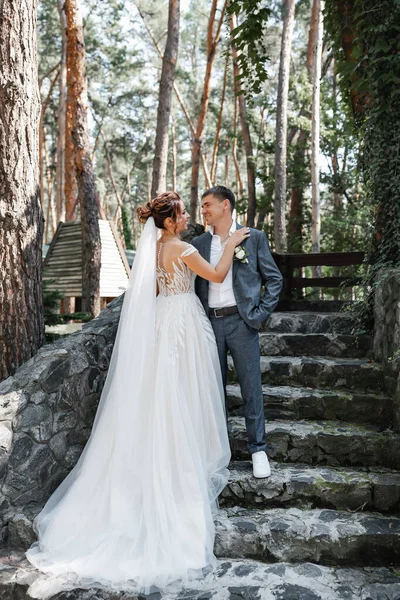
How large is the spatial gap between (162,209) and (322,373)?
2.18m

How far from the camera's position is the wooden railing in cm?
714

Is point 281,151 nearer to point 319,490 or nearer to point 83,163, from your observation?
point 83,163

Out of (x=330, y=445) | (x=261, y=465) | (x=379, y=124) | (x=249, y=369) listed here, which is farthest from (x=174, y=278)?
(x=379, y=124)

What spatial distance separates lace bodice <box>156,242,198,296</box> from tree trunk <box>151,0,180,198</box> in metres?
6.42

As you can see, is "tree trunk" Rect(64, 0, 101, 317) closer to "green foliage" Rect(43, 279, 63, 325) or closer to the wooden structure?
the wooden structure

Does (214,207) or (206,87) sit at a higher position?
(206,87)

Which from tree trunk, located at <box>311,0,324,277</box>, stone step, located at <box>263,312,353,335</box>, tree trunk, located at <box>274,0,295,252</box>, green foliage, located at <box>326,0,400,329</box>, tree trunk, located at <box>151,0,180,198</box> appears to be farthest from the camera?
tree trunk, located at <box>311,0,324,277</box>

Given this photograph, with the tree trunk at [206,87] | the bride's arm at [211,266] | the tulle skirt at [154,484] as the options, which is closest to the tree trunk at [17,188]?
the tulle skirt at [154,484]

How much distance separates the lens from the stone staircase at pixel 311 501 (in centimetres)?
304

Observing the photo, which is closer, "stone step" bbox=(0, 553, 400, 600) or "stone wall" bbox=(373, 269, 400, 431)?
"stone step" bbox=(0, 553, 400, 600)

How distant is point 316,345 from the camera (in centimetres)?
546

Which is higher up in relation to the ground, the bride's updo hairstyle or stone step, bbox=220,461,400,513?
the bride's updo hairstyle

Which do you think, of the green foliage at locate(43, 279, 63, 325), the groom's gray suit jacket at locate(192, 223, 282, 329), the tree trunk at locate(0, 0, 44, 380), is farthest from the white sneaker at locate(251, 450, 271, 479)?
the green foliage at locate(43, 279, 63, 325)

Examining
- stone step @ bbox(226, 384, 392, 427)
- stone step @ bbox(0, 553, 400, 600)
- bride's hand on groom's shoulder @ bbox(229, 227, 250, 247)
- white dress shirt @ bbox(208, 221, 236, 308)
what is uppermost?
bride's hand on groom's shoulder @ bbox(229, 227, 250, 247)
